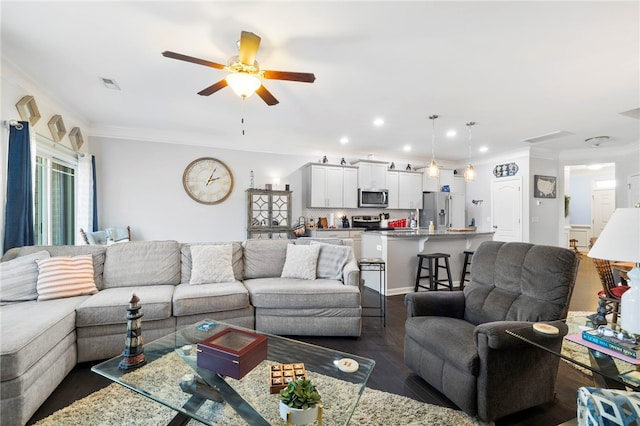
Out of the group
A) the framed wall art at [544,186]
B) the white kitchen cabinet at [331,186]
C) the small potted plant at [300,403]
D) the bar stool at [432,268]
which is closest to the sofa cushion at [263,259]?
the bar stool at [432,268]

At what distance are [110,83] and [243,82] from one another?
1.96 meters

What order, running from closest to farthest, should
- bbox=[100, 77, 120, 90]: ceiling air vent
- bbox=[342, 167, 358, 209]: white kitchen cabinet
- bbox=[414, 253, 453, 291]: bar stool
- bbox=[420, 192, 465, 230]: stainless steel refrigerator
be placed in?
bbox=[100, 77, 120, 90]: ceiling air vent
bbox=[414, 253, 453, 291]: bar stool
bbox=[342, 167, 358, 209]: white kitchen cabinet
bbox=[420, 192, 465, 230]: stainless steel refrigerator

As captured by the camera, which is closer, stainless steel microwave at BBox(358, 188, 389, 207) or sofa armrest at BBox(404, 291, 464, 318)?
sofa armrest at BBox(404, 291, 464, 318)

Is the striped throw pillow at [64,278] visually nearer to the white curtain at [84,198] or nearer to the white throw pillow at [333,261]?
the white curtain at [84,198]

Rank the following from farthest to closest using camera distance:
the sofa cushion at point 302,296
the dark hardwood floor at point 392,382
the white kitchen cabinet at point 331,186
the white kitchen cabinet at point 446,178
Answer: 1. the white kitchen cabinet at point 446,178
2. the white kitchen cabinet at point 331,186
3. the sofa cushion at point 302,296
4. the dark hardwood floor at point 392,382

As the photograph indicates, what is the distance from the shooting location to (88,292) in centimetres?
266

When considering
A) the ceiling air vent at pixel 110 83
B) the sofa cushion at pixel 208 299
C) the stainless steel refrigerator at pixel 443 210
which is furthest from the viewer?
the stainless steel refrigerator at pixel 443 210

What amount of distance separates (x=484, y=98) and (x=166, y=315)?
13.8 ft

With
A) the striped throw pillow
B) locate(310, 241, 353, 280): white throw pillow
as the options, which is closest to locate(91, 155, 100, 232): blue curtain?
the striped throw pillow

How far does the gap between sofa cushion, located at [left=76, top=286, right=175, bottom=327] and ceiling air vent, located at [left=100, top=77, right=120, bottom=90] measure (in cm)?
224

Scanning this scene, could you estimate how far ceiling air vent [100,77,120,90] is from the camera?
319cm

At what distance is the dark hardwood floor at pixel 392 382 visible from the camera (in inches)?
70.6

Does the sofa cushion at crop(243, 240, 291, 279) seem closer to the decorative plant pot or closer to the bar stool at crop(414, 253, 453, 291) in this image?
the bar stool at crop(414, 253, 453, 291)

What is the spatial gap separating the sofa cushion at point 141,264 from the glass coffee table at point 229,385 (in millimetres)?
1383
